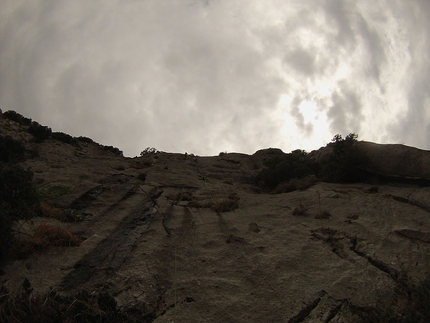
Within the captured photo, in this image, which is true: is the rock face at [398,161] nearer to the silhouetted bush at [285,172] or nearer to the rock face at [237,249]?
the rock face at [237,249]

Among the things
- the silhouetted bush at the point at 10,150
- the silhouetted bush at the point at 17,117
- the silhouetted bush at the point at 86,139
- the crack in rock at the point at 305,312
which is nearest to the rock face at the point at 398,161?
the crack in rock at the point at 305,312

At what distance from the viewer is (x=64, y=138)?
26656mm

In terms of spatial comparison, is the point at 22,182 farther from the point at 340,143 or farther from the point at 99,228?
the point at 340,143

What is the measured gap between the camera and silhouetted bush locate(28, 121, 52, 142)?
2513 cm

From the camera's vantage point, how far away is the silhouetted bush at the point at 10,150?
63.7ft

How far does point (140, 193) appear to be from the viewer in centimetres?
1471

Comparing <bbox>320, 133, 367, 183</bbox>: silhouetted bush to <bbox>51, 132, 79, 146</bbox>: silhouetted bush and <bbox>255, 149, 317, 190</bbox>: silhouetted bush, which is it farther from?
<bbox>51, 132, 79, 146</bbox>: silhouetted bush

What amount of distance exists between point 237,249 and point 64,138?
21.5 metres

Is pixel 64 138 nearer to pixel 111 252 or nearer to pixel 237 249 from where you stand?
pixel 111 252

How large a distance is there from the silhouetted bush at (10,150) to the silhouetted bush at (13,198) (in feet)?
36.3

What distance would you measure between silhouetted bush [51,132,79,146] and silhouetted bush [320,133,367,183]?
1954cm

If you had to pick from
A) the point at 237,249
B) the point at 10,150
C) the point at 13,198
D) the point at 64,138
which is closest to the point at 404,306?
the point at 237,249

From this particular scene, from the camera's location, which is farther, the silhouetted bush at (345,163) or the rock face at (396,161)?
the silhouetted bush at (345,163)

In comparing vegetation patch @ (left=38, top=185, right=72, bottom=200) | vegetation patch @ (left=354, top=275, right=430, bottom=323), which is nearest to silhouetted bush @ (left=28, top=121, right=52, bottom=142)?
vegetation patch @ (left=38, top=185, right=72, bottom=200)
